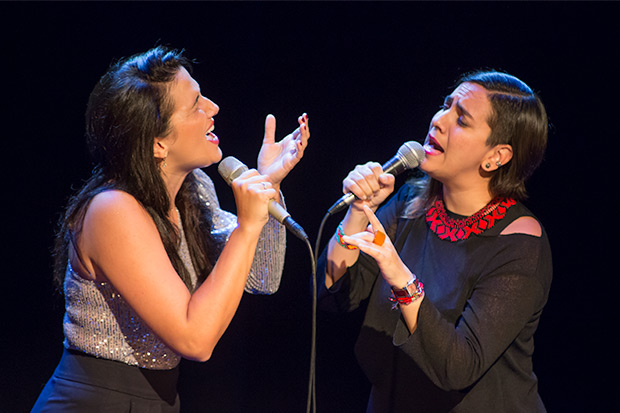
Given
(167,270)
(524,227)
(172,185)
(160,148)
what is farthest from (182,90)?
(524,227)

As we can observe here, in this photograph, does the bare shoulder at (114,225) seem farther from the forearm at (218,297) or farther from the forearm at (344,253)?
the forearm at (344,253)

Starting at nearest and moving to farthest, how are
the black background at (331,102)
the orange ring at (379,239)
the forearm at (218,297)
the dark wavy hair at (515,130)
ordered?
the forearm at (218,297), the orange ring at (379,239), the dark wavy hair at (515,130), the black background at (331,102)

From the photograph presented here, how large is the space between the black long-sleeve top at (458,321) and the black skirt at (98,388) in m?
0.63

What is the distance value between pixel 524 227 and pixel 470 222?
157 mm

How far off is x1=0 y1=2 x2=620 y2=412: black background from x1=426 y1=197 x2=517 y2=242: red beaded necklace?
2.54 ft

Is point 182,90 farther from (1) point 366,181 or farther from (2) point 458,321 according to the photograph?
(2) point 458,321

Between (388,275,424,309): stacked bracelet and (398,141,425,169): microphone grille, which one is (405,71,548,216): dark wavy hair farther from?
(388,275,424,309): stacked bracelet

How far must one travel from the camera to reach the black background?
2.28 metres

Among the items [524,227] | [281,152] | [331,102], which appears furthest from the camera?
[331,102]

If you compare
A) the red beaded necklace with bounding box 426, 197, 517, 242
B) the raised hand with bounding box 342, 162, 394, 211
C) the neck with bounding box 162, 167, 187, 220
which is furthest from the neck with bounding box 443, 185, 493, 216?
the neck with bounding box 162, 167, 187, 220

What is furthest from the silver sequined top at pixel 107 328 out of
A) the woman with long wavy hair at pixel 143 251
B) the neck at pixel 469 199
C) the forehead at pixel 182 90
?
the neck at pixel 469 199

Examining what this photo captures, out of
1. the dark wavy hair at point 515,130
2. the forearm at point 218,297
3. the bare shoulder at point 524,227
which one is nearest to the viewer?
the forearm at point 218,297

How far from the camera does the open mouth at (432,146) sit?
1.76 metres

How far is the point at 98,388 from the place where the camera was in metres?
1.39
